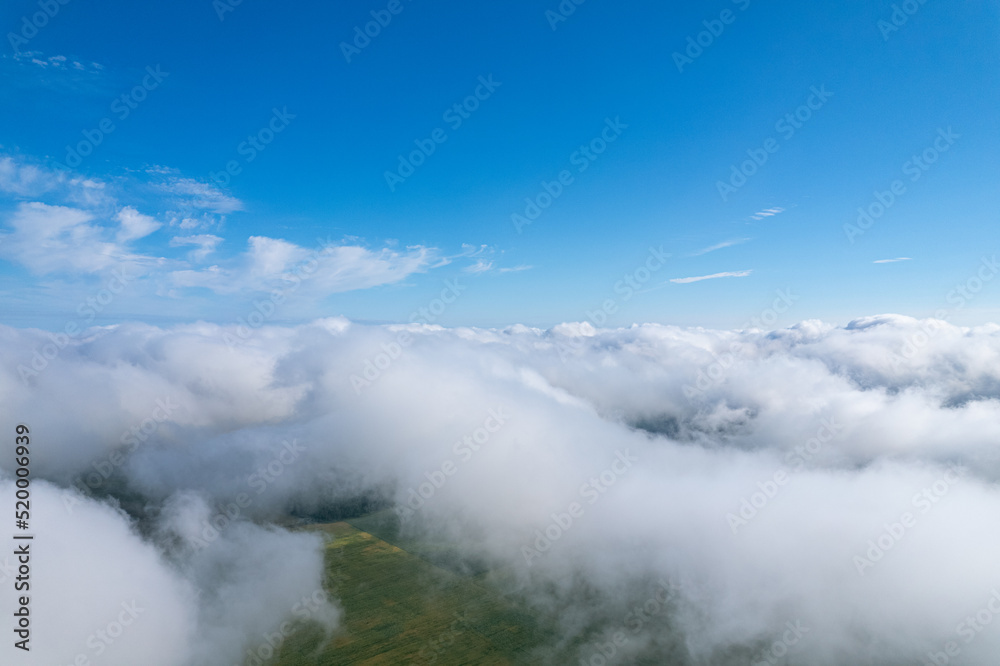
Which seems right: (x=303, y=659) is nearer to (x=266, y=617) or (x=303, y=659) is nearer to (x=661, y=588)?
(x=266, y=617)

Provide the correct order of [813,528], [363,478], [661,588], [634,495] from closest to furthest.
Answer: [661,588]
[813,528]
[634,495]
[363,478]

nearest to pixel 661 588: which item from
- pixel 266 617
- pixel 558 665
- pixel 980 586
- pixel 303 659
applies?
pixel 558 665

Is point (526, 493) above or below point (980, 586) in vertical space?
above

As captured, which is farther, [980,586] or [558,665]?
[980,586]

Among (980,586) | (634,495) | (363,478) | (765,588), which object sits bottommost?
(980,586)

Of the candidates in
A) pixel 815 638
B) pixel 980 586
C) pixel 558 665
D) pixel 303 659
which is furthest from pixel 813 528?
pixel 303 659

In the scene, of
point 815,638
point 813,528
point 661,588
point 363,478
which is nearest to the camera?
point 815,638

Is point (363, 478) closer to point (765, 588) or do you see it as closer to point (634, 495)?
point (634, 495)
